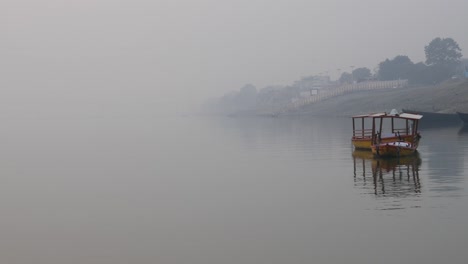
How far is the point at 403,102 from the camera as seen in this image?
108m

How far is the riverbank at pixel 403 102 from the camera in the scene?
8720cm

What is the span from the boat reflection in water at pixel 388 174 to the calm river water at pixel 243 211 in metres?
0.06

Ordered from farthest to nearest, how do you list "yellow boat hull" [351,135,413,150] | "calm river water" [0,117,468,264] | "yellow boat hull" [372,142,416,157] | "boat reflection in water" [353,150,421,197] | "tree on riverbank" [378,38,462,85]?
1. "tree on riverbank" [378,38,462,85]
2. "yellow boat hull" [351,135,413,150]
3. "yellow boat hull" [372,142,416,157]
4. "boat reflection in water" [353,150,421,197]
5. "calm river water" [0,117,468,264]

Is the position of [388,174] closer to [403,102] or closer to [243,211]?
[243,211]

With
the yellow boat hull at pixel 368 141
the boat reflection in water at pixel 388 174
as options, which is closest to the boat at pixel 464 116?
the yellow boat hull at pixel 368 141

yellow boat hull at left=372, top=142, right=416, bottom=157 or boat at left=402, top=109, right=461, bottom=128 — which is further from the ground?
yellow boat hull at left=372, top=142, right=416, bottom=157

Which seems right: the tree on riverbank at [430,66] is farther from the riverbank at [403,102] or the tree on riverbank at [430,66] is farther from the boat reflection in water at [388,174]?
the boat reflection in water at [388,174]

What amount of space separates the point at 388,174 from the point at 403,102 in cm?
8238

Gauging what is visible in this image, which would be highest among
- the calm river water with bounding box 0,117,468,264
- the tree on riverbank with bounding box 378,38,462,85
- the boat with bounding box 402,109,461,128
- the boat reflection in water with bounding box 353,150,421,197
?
the tree on riverbank with bounding box 378,38,462,85

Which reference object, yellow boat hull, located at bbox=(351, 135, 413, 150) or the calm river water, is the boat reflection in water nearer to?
the calm river water

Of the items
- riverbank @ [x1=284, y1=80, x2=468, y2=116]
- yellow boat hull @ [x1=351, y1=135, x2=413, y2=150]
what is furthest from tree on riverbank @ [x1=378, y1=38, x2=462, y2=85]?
yellow boat hull @ [x1=351, y1=135, x2=413, y2=150]

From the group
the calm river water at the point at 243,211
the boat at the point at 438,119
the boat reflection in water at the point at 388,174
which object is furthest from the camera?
the boat at the point at 438,119

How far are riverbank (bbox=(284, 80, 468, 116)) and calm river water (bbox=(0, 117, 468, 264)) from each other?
52.0 meters

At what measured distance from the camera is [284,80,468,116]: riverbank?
8720cm
